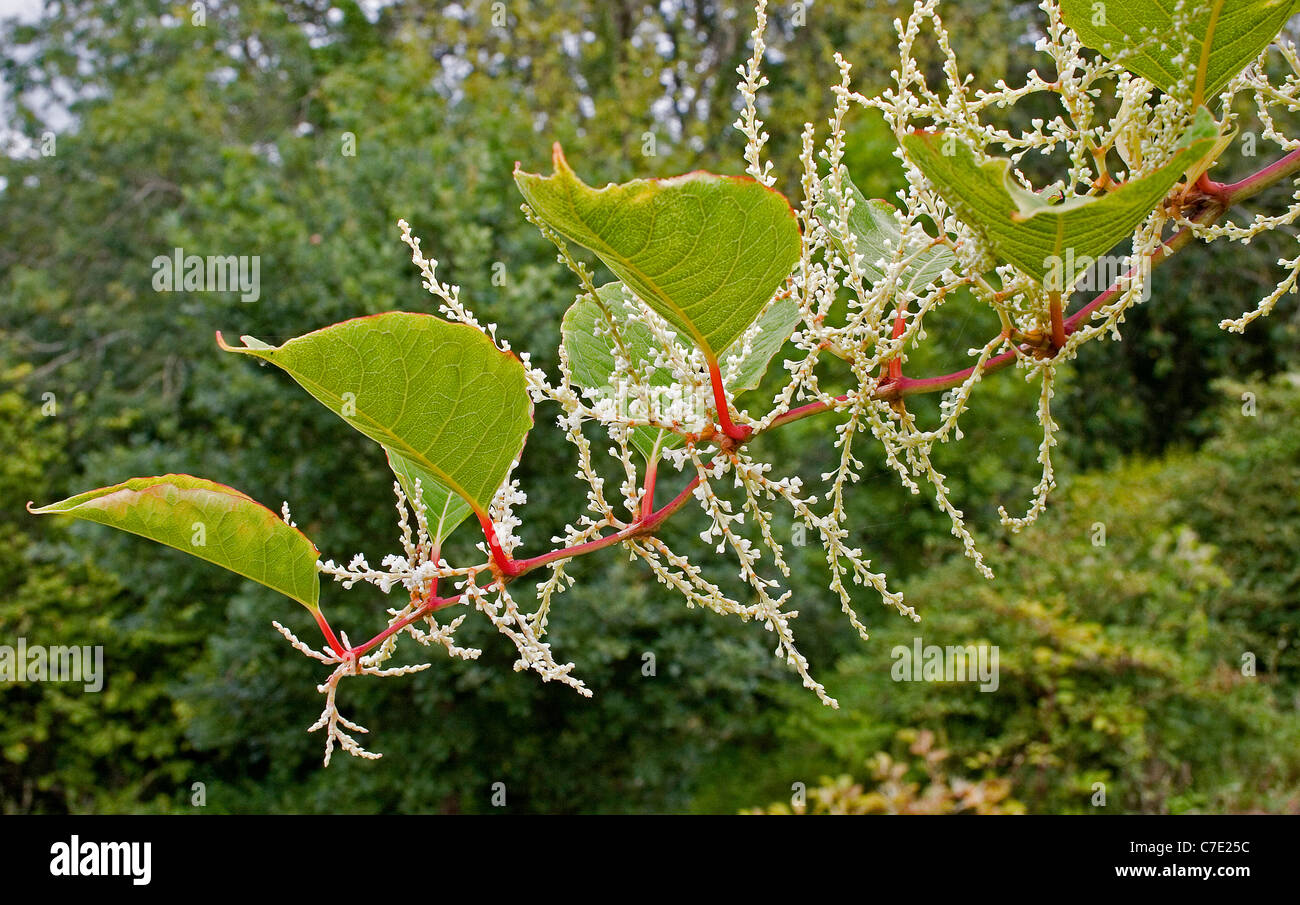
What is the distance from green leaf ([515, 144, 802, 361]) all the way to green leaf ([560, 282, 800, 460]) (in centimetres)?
9

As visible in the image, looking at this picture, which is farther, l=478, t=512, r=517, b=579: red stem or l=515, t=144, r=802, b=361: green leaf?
l=478, t=512, r=517, b=579: red stem

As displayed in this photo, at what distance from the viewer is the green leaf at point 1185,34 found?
1.87ft

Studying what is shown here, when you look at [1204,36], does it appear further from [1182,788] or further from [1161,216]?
[1182,788]

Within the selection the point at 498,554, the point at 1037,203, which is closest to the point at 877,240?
the point at 1037,203

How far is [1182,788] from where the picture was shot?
15.3 ft

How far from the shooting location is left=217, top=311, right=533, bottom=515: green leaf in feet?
1.72

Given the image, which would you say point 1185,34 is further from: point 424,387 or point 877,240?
point 424,387

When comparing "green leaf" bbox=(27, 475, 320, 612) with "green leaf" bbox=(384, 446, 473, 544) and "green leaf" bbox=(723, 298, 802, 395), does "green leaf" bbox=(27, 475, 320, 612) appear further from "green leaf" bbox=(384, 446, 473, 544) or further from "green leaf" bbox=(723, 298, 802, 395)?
"green leaf" bbox=(723, 298, 802, 395)

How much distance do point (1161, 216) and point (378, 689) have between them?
4.36 metres

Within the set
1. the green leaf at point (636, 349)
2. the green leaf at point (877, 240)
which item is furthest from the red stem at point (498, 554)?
the green leaf at point (877, 240)

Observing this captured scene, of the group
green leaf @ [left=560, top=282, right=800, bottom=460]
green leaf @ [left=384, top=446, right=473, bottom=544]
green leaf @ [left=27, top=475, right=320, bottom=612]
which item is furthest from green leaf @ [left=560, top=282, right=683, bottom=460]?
green leaf @ [left=27, top=475, right=320, bottom=612]

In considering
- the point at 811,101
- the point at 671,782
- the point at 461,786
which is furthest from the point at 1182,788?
the point at 811,101

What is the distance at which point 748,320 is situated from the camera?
0.55 m

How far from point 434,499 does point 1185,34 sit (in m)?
0.51
